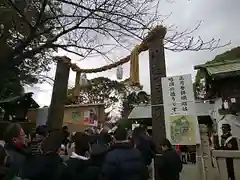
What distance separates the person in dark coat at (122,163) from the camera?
10.3 ft

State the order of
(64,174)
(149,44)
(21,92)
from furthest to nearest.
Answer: (21,92) < (149,44) < (64,174)

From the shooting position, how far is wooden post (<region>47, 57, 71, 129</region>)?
8.23 meters

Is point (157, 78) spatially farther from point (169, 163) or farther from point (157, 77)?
point (169, 163)

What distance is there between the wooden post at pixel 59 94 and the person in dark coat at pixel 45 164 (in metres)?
5.07

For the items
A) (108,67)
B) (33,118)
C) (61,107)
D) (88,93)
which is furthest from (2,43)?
(88,93)

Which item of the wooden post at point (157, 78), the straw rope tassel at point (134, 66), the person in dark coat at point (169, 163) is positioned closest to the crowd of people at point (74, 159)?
the person in dark coat at point (169, 163)

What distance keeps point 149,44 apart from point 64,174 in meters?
3.93

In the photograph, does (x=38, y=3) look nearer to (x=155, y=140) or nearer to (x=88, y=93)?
(x=155, y=140)

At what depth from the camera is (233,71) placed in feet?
30.7

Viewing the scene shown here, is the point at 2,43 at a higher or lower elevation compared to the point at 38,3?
lower

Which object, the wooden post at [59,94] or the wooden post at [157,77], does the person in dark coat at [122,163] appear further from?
the wooden post at [59,94]

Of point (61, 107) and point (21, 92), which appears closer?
point (61, 107)

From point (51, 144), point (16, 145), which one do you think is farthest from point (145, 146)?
point (16, 145)

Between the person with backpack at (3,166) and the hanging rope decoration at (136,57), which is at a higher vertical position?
the hanging rope decoration at (136,57)
